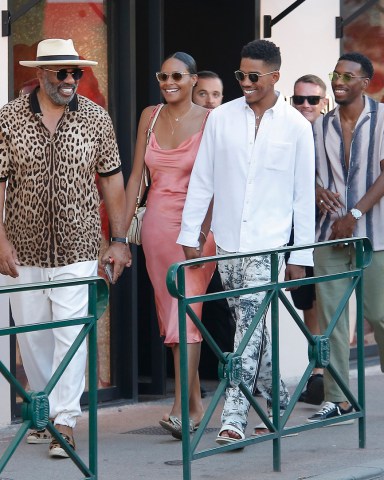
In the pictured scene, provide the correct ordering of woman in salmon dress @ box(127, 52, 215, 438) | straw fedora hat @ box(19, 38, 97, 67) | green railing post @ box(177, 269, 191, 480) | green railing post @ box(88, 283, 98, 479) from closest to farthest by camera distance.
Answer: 1. green railing post @ box(88, 283, 98, 479)
2. green railing post @ box(177, 269, 191, 480)
3. straw fedora hat @ box(19, 38, 97, 67)
4. woman in salmon dress @ box(127, 52, 215, 438)

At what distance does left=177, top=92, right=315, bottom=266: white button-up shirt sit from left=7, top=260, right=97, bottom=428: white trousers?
0.65 m

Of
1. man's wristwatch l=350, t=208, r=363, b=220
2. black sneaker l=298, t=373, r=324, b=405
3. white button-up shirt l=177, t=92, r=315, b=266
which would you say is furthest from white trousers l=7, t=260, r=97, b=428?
black sneaker l=298, t=373, r=324, b=405

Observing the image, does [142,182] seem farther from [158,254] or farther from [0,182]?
[0,182]

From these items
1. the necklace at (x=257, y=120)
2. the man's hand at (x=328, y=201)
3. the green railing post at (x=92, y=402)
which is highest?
the necklace at (x=257, y=120)

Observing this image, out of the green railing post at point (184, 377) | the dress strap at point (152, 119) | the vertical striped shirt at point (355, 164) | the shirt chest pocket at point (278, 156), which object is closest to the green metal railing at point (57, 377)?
the green railing post at point (184, 377)

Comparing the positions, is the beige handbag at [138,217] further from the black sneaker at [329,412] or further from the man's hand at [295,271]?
the black sneaker at [329,412]

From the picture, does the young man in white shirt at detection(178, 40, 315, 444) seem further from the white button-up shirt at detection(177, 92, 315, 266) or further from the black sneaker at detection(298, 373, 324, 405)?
the black sneaker at detection(298, 373, 324, 405)

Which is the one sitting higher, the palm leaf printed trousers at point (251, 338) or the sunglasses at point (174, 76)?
the sunglasses at point (174, 76)

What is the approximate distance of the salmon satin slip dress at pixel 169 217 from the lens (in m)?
7.52

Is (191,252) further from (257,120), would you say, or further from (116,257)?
(257,120)

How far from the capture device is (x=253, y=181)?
7145 millimetres

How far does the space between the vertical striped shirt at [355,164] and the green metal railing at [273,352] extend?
2.79 ft

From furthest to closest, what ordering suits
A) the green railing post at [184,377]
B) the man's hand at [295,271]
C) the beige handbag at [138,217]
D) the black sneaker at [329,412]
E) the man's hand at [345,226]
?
the man's hand at [345,226]
the black sneaker at [329,412]
the beige handbag at [138,217]
the man's hand at [295,271]
the green railing post at [184,377]

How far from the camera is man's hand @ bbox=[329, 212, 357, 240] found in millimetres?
7918
